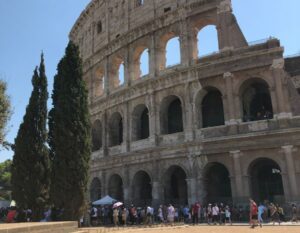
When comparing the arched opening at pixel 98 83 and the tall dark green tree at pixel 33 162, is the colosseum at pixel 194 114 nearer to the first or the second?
the arched opening at pixel 98 83

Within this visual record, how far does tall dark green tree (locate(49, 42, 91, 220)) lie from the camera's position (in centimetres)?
1459

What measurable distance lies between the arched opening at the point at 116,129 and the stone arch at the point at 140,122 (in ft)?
7.14

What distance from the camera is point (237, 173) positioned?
61.8ft

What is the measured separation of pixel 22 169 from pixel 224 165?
34.1 ft

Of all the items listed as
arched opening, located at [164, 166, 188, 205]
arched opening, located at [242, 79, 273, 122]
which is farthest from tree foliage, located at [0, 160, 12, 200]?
arched opening, located at [242, 79, 273, 122]

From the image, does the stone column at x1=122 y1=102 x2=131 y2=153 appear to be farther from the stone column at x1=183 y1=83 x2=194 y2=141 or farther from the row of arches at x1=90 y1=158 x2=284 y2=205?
the stone column at x1=183 y1=83 x2=194 y2=141

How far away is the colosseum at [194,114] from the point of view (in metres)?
18.8

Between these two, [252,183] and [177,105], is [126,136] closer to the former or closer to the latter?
[177,105]

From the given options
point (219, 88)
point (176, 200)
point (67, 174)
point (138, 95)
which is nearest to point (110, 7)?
point (138, 95)

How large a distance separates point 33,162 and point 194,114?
9242mm

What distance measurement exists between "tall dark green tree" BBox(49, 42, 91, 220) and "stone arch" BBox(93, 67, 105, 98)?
12.6 metres

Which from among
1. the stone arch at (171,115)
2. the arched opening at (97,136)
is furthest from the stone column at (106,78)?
the stone arch at (171,115)

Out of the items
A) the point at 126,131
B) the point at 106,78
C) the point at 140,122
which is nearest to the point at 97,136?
the point at 106,78

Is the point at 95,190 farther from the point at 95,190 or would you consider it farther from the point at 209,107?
the point at 209,107
